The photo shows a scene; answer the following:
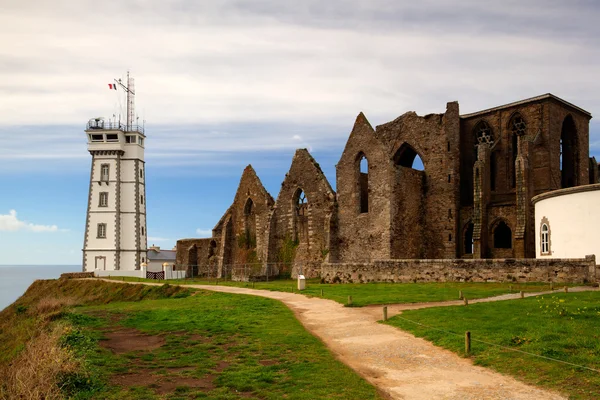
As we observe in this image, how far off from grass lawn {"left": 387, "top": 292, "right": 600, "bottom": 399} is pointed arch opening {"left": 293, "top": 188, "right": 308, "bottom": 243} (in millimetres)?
26822

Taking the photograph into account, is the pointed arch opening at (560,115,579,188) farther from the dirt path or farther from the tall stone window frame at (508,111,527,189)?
the dirt path

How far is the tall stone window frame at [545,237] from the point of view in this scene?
29953mm

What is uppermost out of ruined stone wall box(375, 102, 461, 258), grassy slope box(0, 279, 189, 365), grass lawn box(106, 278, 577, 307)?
ruined stone wall box(375, 102, 461, 258)

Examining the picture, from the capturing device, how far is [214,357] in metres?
Answer: 13.2

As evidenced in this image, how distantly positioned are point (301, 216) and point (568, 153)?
70.6 feet

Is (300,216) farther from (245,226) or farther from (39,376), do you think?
(39,376)

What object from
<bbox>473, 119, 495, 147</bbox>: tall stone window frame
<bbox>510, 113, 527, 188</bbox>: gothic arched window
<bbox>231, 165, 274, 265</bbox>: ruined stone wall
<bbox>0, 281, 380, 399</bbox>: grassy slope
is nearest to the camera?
<bbox>0, 281, 380, 399</bbox>: grassy slope

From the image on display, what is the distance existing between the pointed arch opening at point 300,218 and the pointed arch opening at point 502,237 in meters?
14.5

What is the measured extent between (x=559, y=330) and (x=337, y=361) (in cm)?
555

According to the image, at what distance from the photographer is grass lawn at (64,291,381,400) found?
10.1 m

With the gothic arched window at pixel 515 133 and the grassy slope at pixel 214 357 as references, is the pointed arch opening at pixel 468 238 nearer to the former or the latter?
the gothic arched window at pixel 515 133

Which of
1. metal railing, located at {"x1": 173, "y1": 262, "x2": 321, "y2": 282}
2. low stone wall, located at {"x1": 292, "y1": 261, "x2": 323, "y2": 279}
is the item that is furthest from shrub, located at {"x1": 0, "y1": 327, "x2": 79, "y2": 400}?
low stone wall, located at {"x1": 292, "y1": 261, "x2": 323, "y2": 279}

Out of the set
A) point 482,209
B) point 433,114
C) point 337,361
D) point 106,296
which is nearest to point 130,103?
point 106,296

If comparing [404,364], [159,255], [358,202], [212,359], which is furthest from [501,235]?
[159,255]
